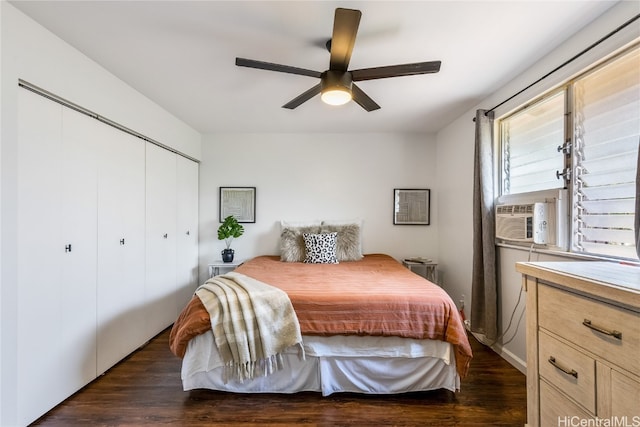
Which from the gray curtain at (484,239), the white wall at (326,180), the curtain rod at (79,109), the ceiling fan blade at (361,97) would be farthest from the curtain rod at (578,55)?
the curtain rod at (79,109)

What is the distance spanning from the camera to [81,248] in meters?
1.89

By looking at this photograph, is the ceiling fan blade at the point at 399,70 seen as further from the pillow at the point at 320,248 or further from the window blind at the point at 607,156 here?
the pillow at the point at 320,248

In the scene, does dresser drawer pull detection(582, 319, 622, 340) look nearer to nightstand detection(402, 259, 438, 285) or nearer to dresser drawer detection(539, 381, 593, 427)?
dresser drawer detection(539, 381, 593, 427)

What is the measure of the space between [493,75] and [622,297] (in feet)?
6.25

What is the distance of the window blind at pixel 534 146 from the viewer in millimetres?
1909

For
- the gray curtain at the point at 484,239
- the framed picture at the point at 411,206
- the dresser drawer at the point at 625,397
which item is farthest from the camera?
the framed picture at the point at 411,206

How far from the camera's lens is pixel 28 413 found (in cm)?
155

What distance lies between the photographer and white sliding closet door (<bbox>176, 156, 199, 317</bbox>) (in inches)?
127

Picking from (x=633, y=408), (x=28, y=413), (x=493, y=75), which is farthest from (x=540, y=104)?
(x=28, y=413)

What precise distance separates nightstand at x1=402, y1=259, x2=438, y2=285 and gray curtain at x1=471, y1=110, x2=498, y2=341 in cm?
87

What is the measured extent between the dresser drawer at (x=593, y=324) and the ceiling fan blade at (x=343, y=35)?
1.50 m

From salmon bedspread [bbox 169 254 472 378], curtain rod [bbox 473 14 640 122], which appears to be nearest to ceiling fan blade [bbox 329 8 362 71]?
curtain rod [bbox 473 14 640 122]

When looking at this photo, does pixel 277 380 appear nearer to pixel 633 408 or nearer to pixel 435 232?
pixel 633 408

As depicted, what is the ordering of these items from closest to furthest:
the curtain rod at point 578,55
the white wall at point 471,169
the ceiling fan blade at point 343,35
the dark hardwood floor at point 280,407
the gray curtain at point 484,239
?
the ceiling fan blade at point 343,35 < the curtain rod at point 578,55 < the white wall at point 471,169 < the dark hardwood floor at point 280,407 < the gray curtain at point 484,239
